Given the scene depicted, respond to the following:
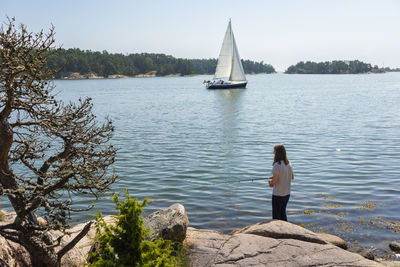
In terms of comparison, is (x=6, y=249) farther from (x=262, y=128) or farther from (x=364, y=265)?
(x=262, y=128)

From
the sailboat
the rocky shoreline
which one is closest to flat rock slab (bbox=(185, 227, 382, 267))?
the rocky shoreline

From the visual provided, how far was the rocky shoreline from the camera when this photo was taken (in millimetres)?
8102

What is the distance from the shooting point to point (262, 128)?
117 feet

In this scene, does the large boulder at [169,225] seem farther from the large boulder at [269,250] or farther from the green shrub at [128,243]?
the green shrub at [128,243]

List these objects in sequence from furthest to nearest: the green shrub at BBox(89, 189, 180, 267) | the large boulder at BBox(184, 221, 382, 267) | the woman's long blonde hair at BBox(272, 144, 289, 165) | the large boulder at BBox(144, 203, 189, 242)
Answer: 1. the woman's long blonde hair at BBox(272, 144, 289, 165)
2. the large boulder at BBox(144, 203, 189, 242)
3. the large boulder at BBox(184, 221, 382, 267)
4. the green shrub at BBox(89, 189, 180, 267)

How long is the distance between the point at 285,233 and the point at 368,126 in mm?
28477

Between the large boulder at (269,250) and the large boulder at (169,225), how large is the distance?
1.54ft

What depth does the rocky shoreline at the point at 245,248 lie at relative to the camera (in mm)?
8102

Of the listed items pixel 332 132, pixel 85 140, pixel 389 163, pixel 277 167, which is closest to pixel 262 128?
pixel 332 132

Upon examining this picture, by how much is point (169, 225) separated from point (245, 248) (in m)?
1.79

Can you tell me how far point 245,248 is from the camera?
28.9ft

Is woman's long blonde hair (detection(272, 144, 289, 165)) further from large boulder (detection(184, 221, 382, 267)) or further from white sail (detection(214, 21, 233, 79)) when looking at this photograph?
white sail (detection(214, 21, 233, 79))

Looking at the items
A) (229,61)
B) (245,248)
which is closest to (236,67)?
(229,61)

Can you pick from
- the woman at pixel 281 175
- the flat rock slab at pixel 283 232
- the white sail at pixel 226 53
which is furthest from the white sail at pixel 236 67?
the flat rock slab at pixel 283 232
